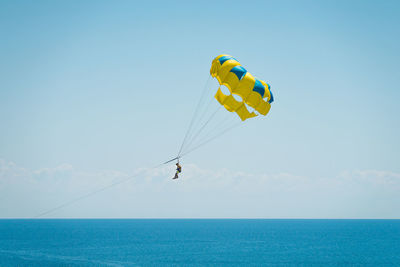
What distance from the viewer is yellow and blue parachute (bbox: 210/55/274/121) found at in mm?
19406

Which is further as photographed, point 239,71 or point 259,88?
point 259,88

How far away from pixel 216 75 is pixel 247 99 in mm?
2267

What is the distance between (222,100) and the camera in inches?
836

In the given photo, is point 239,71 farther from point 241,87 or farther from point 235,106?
point 235,106

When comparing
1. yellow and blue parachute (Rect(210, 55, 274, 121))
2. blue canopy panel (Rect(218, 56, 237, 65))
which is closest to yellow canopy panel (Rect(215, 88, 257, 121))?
yellow and blue parachute (Rect(210, 55, 274, 121))

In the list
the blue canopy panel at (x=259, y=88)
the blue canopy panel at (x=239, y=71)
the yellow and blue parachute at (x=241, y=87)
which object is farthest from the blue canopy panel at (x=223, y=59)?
the blue canopy panel at (x=259, y=88)

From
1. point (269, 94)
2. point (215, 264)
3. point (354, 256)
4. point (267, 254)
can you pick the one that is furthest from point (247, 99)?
point (354, 256)

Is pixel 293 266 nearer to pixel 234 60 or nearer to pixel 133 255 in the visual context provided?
pixel 133 255

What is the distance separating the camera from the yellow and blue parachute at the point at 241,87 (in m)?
19.4

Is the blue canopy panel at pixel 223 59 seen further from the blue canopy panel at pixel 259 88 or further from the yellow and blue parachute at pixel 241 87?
the blue canopy panel at pixel 259 88

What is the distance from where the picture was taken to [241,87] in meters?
19.6

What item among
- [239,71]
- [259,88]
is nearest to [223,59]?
[239,71]

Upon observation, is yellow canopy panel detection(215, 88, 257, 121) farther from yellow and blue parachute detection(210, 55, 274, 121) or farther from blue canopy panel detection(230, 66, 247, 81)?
blue canopy panel detection(230, 66, 247, 81)

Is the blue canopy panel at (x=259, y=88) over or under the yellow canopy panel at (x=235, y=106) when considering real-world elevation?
over
